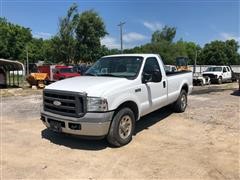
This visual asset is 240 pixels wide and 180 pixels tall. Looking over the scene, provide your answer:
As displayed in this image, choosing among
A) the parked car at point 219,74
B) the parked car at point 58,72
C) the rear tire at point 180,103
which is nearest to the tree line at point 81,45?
the parked car at point 58,72

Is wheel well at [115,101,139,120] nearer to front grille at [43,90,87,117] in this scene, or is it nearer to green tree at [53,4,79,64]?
front grille at [43,90,87,117]

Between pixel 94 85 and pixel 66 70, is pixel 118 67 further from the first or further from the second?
pixel 66 70

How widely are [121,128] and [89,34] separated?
1369 inches

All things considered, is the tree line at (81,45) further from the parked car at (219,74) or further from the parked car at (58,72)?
the parked car at (219,74)

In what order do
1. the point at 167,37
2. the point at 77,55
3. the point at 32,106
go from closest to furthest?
1. the point at 32,106
2. the point at 77,55
3. the point at 167,37

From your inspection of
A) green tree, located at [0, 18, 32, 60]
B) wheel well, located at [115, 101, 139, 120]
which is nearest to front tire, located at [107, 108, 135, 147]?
wheel well, located at [115, 101, 139, 120]

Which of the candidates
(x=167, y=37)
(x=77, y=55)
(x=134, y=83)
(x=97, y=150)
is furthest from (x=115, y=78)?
(x=167, y=37)

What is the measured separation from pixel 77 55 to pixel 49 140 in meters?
33.4

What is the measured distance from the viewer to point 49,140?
6.27m

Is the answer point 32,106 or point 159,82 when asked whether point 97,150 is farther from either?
point 32,106

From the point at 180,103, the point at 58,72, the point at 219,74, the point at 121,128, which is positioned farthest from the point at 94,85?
the point at 219,74

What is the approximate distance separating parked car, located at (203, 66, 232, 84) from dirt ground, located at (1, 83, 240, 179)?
18.6m

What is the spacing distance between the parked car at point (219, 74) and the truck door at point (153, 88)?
64.9ft

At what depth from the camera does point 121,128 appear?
577 centimetres
